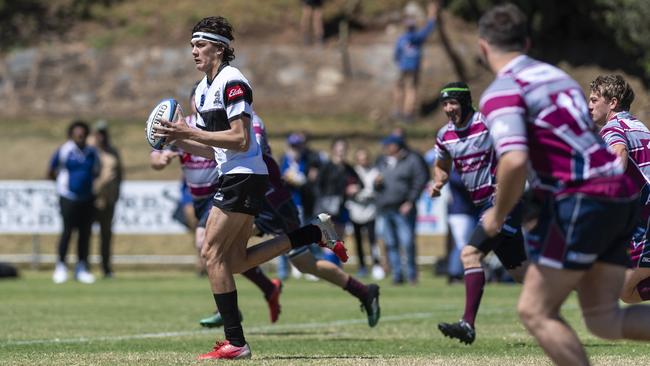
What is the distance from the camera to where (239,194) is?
878cm

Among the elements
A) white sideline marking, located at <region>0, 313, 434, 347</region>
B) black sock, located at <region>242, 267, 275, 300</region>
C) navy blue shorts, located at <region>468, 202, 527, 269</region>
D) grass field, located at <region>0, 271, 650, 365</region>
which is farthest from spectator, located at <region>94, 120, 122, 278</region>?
navy blue shorts, located at <region>468, 202, 527, 269</region>

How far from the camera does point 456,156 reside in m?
10.7

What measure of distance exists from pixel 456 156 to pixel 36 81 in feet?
82.2

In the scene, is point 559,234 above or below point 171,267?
above

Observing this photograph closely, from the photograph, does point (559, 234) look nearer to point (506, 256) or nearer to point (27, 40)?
point (506, 256)

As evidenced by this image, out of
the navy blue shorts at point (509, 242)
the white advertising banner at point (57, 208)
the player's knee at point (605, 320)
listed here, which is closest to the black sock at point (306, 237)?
the navy blue shorts at point (509, 242)

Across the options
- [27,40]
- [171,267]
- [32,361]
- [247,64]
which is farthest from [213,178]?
[27,40]

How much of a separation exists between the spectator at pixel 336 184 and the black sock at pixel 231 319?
511 inches

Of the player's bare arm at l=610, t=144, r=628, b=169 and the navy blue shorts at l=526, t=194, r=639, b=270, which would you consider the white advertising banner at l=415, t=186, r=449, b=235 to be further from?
the navy blue shorts at l=526, t=194, r=639, b=270

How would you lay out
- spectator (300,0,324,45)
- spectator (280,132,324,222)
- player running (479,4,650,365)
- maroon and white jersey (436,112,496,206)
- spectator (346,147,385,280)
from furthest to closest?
spectator (300,0,324,45) < spectator (346,147,385,280) < spectator (280,132,324,222) < maroon and white jersey (436,112,496,206) < player running (479,4,650,365)

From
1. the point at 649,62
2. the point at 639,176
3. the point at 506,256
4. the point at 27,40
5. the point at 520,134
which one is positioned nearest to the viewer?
the point at 520,134

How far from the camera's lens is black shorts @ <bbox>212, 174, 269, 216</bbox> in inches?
346

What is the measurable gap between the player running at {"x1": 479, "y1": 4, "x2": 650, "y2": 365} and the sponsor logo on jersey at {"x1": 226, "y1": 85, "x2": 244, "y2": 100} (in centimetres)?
258

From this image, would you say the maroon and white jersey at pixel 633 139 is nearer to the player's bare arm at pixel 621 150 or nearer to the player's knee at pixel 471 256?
the player's bare arm at pixel 621 150
